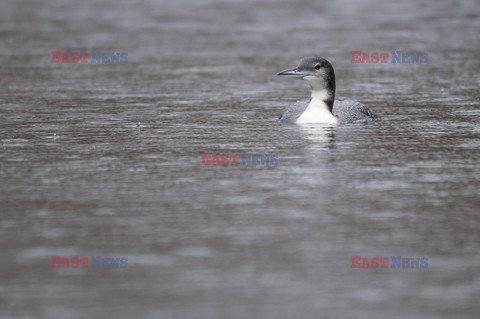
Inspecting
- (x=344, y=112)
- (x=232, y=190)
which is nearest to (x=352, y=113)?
(x=344, y=112)

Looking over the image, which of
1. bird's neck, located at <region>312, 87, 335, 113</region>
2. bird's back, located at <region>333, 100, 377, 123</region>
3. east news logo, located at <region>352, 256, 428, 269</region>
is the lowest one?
east news logo, located at <region>352, 256, 428, 269</region>

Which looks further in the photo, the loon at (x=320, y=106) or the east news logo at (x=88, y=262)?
the loon at (x=320, y=106)

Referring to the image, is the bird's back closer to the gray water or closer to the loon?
the loon

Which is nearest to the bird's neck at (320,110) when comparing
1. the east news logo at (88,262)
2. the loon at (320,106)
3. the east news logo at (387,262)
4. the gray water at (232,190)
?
the loon at (320,106)

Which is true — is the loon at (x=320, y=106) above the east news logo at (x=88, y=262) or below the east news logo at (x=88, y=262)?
above

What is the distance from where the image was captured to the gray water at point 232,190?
7391 mm

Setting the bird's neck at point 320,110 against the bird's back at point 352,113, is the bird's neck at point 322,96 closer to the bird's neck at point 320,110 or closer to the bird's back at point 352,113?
the bird's neck at point 320,110

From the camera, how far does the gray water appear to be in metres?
7.39

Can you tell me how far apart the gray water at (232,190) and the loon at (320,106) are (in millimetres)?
354

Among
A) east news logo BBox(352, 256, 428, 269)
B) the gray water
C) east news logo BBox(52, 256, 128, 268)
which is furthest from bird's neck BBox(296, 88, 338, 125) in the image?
east news logo BBox(52, 256, 128, 268)

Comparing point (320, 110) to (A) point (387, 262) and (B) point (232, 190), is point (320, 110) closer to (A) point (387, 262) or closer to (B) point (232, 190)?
(B) point (232, 190)

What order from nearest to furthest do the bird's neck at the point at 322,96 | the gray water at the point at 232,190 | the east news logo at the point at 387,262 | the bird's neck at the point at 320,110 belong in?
the gray water at the point at 232,190 < the east news logo at the point at 387,262 < the bird's neck at the point at 320,110 < the bird's neck at the point at 322,96

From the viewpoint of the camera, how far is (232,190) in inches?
409

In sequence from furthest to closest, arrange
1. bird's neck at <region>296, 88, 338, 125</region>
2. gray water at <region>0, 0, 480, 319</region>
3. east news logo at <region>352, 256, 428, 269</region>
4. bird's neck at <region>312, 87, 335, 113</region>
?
bird's neck at <region>312, 87, 335, 113</region>
bird's neck at <region>296, 88, 338, 125</region>
east news logo at <region>352, 256, 428, 269</region>
gray water at <region>0, 0, 480, 319</region>
